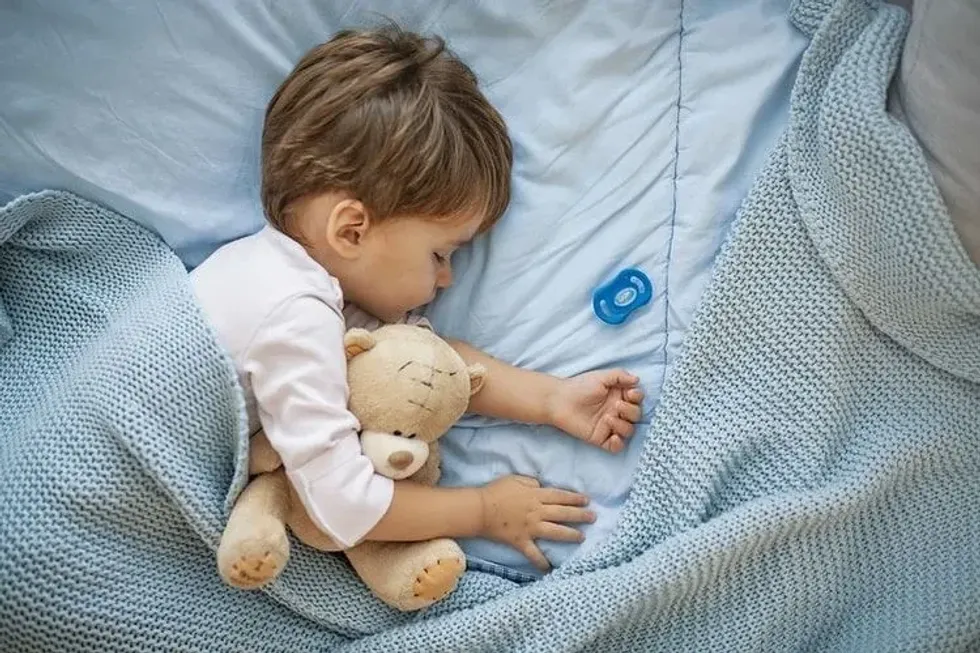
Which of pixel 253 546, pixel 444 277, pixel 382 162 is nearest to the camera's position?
pixel 253 546

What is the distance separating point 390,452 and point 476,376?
0.46 ft

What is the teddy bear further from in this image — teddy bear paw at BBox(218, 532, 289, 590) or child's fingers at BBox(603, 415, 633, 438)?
child's fingers at BBox(603, 415, 633, 438)

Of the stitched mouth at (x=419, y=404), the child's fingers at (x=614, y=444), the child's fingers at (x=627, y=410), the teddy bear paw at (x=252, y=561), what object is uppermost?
the child's fingers at (x=627, y=410)

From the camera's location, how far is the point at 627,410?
45.3 inches

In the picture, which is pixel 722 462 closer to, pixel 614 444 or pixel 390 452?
pixel 614 444

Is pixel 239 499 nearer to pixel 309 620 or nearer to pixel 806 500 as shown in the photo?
pixel 309 620

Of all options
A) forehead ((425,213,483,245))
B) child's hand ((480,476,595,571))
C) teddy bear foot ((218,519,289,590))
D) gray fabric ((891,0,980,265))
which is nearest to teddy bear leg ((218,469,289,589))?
teddy bear foot ((218,519,289,590))

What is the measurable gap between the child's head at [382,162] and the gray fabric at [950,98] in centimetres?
43

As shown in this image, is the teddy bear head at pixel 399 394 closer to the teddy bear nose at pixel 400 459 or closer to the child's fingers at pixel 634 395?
the teddy bear nose at pixel 400 459

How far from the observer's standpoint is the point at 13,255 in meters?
1.17

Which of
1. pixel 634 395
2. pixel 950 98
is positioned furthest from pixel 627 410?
pixel 950 98

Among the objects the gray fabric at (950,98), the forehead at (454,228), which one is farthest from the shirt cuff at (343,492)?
the gray fabric at (950,98)

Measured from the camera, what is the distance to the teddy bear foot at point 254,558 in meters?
0.99

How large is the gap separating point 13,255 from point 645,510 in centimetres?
74
